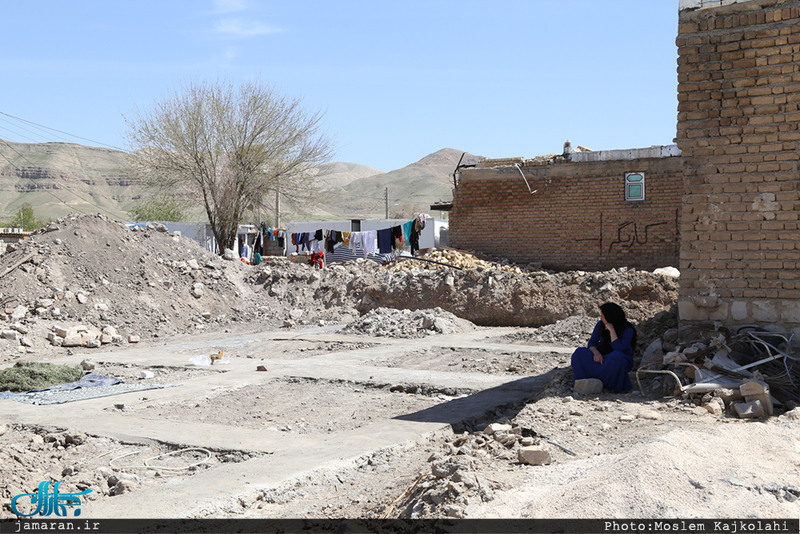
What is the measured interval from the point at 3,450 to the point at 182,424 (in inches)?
64.4

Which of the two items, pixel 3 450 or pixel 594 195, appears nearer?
pixel 3 450

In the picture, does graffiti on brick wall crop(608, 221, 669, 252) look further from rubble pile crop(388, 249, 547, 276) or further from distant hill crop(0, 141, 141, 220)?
distant hill crop(0, 141, 141, 220)

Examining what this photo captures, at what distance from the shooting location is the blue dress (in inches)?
259

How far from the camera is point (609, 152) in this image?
18.1 metres

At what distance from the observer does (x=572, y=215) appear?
18.5 meters

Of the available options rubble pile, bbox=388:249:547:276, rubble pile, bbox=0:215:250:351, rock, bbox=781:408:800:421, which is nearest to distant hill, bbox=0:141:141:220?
rubble pile, bbox=0:215:250:351

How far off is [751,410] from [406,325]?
915cm

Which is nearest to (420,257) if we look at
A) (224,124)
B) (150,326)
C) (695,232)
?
(150,326)

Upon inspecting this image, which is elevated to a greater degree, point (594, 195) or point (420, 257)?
point (594, 195)

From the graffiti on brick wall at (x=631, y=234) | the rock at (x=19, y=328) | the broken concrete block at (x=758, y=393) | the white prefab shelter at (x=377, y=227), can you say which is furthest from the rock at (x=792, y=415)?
the white prefab shelter at (x=377, y=227)

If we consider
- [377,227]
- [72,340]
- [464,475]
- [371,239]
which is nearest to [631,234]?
[371,239]

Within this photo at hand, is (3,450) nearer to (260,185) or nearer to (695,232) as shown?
(695,232)

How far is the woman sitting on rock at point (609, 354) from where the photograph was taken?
259 inches

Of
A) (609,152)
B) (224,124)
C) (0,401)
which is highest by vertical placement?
(224,124)
